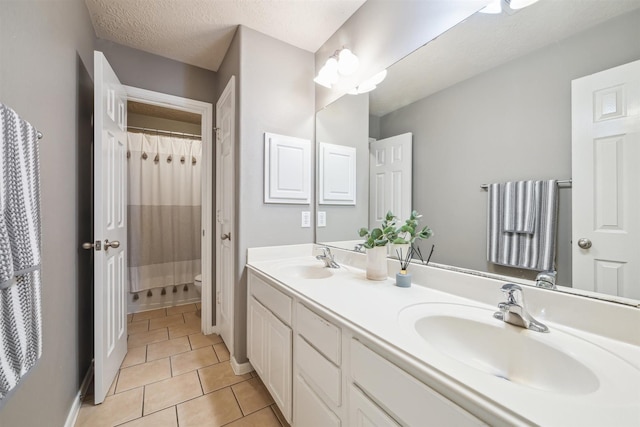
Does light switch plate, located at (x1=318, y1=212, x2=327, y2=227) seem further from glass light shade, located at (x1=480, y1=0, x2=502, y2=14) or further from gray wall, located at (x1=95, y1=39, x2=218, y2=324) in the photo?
glass light shade, located at (x1=480, y1=0, x2=502, y2=14)

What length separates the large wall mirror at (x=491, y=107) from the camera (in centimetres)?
78

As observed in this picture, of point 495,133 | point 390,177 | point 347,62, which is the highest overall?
point 347,62

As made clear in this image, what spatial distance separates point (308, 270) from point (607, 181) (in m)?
1.38

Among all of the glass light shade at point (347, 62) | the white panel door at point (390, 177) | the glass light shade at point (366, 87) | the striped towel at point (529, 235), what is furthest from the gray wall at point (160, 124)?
the striped towel at point (529, 235)

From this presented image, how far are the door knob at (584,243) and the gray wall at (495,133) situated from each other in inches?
1.4

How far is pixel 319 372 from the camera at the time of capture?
0.95 meters

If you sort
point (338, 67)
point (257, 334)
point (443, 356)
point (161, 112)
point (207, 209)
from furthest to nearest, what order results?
point (161, 112), point (207, 209), point (338, 67), point (257, 334), point (443, 356)

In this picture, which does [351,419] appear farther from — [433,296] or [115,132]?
[115,132]

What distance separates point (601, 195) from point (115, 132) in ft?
8.07

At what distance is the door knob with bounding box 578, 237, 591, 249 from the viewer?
78 cm

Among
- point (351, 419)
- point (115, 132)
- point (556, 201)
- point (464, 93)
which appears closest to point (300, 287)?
point (351, 419)

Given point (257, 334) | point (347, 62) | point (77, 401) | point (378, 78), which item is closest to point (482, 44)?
point (378, 78)

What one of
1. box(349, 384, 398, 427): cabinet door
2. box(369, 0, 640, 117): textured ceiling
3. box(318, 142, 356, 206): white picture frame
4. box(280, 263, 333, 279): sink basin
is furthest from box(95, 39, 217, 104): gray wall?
box(349, 384, 398, 427): cabinet door

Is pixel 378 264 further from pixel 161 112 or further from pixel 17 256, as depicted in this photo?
pixel 161 112
